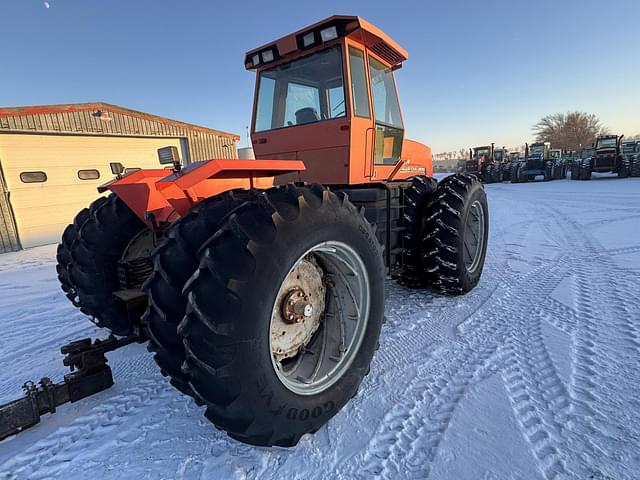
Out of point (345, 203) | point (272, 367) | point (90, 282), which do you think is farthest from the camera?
point (90, 282)

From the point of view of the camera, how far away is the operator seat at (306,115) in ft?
10.6

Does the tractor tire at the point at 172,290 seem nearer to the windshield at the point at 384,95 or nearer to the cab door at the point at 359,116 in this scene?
the cab door at the point at 359,116

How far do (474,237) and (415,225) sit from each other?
1.10 metres

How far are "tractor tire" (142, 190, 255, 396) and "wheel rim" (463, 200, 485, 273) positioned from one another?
130 inches

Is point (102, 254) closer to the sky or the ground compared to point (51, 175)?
closer to the ground

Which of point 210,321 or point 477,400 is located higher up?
point 210,321

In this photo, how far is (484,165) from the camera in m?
25.0

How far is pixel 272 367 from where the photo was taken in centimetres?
158

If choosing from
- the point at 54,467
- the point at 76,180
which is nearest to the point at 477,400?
the point at 54,467

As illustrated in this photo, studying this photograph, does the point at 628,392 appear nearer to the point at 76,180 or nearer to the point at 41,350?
the point at 41,350

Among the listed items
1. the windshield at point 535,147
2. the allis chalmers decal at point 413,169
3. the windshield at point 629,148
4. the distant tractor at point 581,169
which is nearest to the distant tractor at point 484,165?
the windshield at point 535,147

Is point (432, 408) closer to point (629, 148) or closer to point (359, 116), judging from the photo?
point (359, 116)

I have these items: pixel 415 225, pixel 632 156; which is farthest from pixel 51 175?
pixel 632 156

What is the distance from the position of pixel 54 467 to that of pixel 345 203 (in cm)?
212
